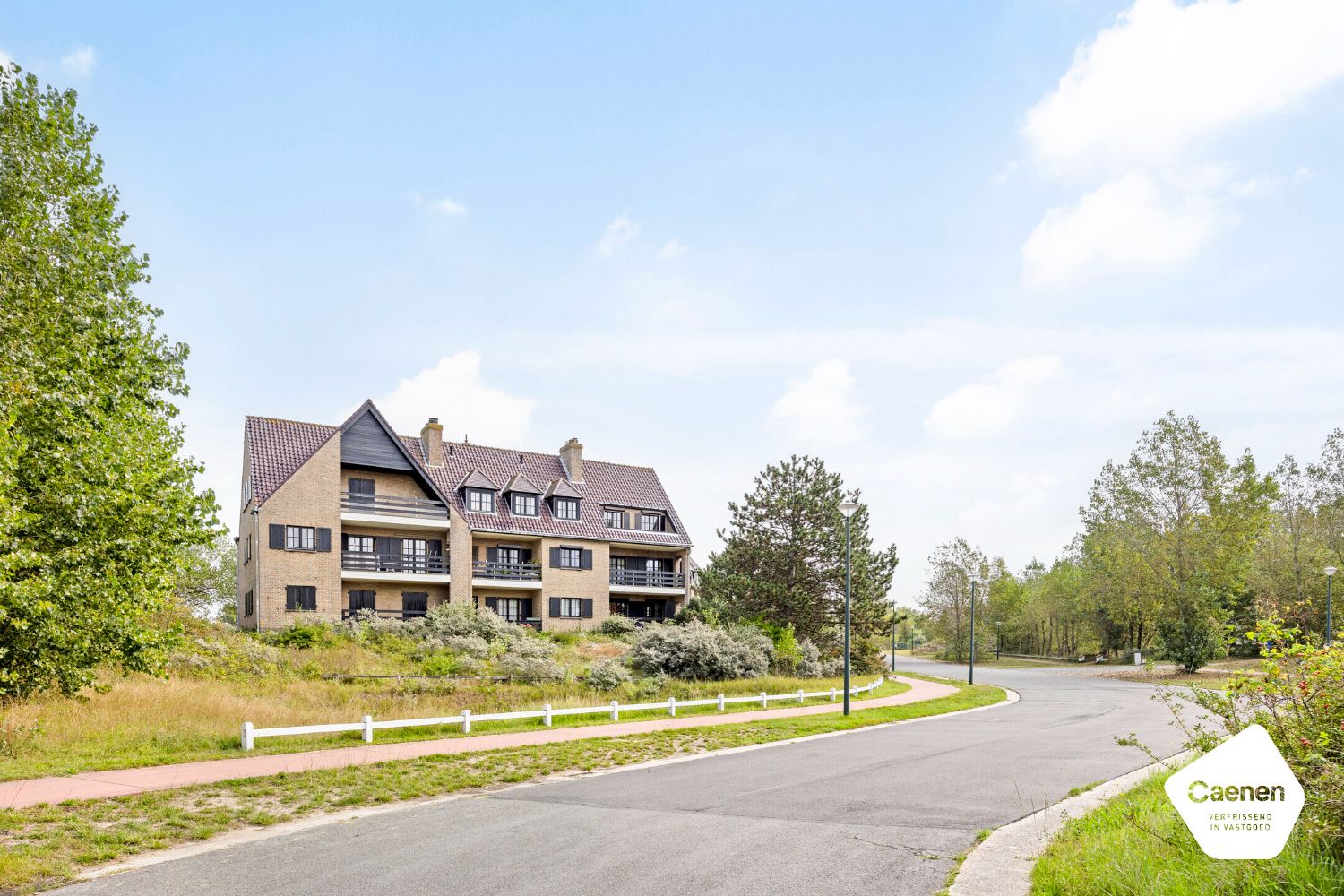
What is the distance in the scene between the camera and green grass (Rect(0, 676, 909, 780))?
1431 centimetres

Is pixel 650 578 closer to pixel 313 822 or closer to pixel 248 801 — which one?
pixel 248 801

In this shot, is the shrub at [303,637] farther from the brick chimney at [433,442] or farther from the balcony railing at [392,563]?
the brick chimney at [433,442]

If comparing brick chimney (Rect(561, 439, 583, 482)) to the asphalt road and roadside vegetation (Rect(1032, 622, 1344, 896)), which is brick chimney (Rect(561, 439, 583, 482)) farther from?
roadside vegetation (Rect(1032, 622, 1344, 896))

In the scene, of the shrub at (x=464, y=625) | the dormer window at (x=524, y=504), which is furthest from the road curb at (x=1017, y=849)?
the dormer window at (x=524, y=504)

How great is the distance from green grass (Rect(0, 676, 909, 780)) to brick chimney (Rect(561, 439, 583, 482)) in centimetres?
2476

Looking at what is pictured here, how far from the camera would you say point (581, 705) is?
22.3 m

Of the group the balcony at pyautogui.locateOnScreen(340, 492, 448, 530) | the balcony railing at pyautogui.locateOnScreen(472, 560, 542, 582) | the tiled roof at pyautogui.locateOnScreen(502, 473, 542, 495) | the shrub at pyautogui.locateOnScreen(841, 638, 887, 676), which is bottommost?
the shrub at pyautogui.locateOnScreen(841, 638, 887, 676)

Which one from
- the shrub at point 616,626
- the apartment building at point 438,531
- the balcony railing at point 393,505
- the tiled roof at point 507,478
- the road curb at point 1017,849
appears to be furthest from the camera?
the shrub at point 616,626

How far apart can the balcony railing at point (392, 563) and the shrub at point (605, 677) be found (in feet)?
58.2

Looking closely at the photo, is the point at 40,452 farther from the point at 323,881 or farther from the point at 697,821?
the point at 697,821

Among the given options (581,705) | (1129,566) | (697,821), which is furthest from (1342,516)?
(697,821)

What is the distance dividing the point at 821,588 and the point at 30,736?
29.0 m

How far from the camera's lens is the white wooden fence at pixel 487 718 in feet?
51.0

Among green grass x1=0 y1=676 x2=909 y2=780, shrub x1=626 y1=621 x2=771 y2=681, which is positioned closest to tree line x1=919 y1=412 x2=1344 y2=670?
shrub x1=626 y1=621 x2=771 y2=681
